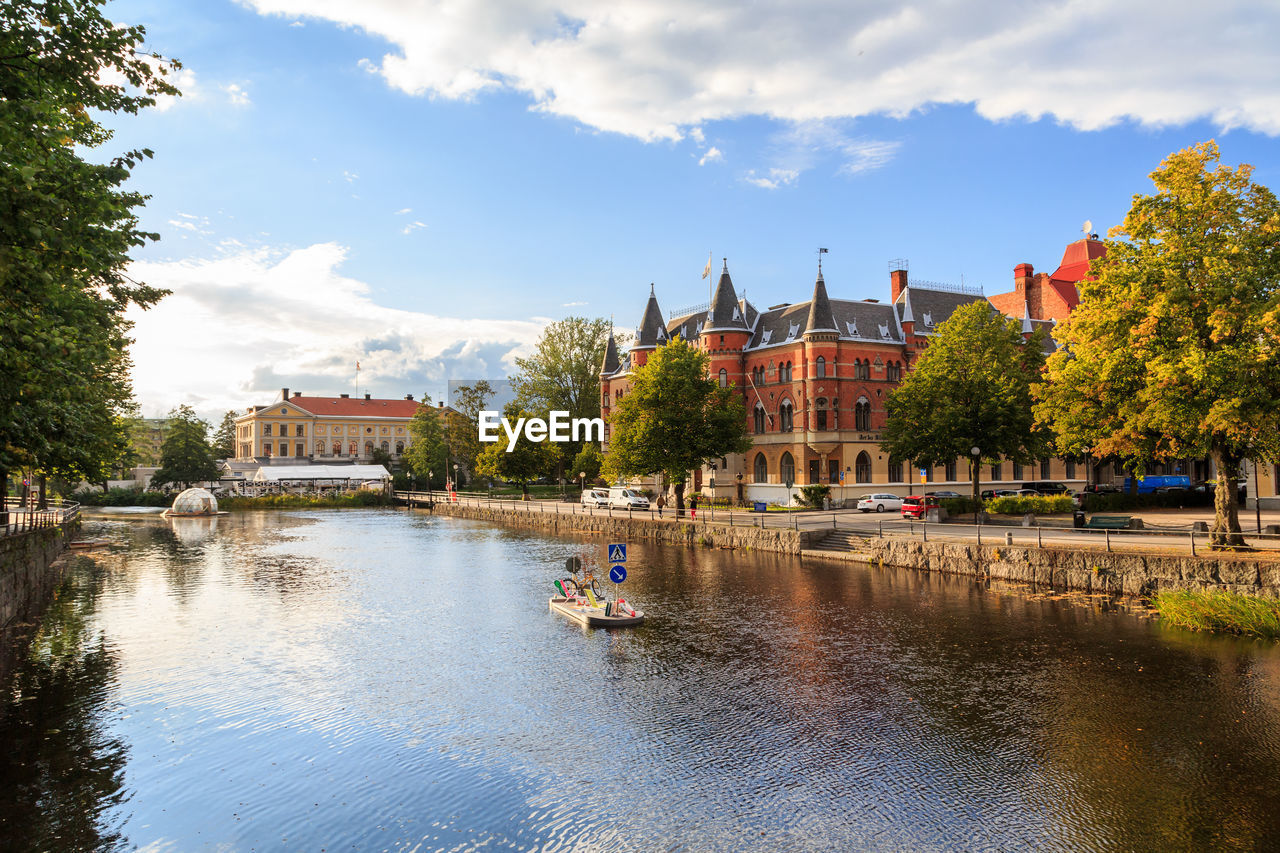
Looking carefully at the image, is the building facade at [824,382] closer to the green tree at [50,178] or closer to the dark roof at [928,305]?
the dark roof at [928,305]

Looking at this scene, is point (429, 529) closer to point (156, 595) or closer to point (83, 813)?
point (156, 595)

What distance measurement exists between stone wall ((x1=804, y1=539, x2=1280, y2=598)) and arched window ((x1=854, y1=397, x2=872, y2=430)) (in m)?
30.2

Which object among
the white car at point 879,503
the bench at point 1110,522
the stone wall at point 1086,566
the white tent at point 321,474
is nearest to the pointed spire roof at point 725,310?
the white car at point 879,503

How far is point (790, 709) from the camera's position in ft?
52.9

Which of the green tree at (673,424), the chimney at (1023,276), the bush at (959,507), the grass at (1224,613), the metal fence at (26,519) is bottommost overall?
the grass at (1224,613)

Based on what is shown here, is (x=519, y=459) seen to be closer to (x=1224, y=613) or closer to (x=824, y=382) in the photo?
(x=824, y=382)

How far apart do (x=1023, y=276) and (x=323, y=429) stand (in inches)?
4406

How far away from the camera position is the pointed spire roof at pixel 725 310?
233 ft

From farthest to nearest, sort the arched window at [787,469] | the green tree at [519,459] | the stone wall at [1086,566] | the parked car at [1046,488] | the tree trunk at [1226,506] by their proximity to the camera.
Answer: the green tree at [519,459]
the arched window at [787,469]
the parked car at [1046,488]
the tree trunk at [1226,506]
the stone wall at [1086,566]

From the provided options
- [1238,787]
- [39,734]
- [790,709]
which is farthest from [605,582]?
[1238,787]

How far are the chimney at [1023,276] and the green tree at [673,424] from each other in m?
42.2

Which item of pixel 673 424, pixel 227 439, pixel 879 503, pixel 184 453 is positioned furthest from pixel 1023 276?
pixel 227 439
